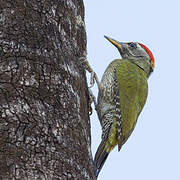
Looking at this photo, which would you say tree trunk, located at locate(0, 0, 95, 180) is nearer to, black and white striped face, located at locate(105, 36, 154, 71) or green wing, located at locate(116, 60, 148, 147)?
green wing, located at locate(116, 60, 148, 147)

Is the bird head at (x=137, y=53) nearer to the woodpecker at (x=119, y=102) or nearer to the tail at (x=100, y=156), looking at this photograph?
the woodpecker at (x=119, y=102)

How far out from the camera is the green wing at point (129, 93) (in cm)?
487

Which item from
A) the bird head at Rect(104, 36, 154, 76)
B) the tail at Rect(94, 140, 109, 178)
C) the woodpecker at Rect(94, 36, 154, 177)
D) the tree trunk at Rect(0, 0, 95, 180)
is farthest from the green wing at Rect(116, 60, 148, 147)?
the tree trunk at Rect(0, 0, 95, 180)

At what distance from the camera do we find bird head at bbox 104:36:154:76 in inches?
239

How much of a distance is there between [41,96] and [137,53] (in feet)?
12.9

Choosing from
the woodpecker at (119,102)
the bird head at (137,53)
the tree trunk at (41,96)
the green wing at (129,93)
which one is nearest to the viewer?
the tree trunk at (41,96)

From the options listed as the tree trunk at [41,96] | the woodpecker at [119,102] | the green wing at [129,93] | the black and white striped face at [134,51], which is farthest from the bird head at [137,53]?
the tree trunk at [41,96]

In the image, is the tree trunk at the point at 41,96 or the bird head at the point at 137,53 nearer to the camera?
the tree trunk at the point at 41,96

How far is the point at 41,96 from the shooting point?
2.41 metres

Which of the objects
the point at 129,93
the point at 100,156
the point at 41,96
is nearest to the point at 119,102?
the point at 129,93

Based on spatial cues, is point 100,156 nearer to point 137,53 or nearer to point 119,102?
point 119,102

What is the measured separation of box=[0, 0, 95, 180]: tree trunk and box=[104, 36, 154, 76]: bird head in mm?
3025

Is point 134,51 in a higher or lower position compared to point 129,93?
higher

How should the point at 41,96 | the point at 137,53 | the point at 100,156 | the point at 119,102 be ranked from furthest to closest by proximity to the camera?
the point at 137,53
the point at 119,102
the point at 100,156
the point at 41,96
